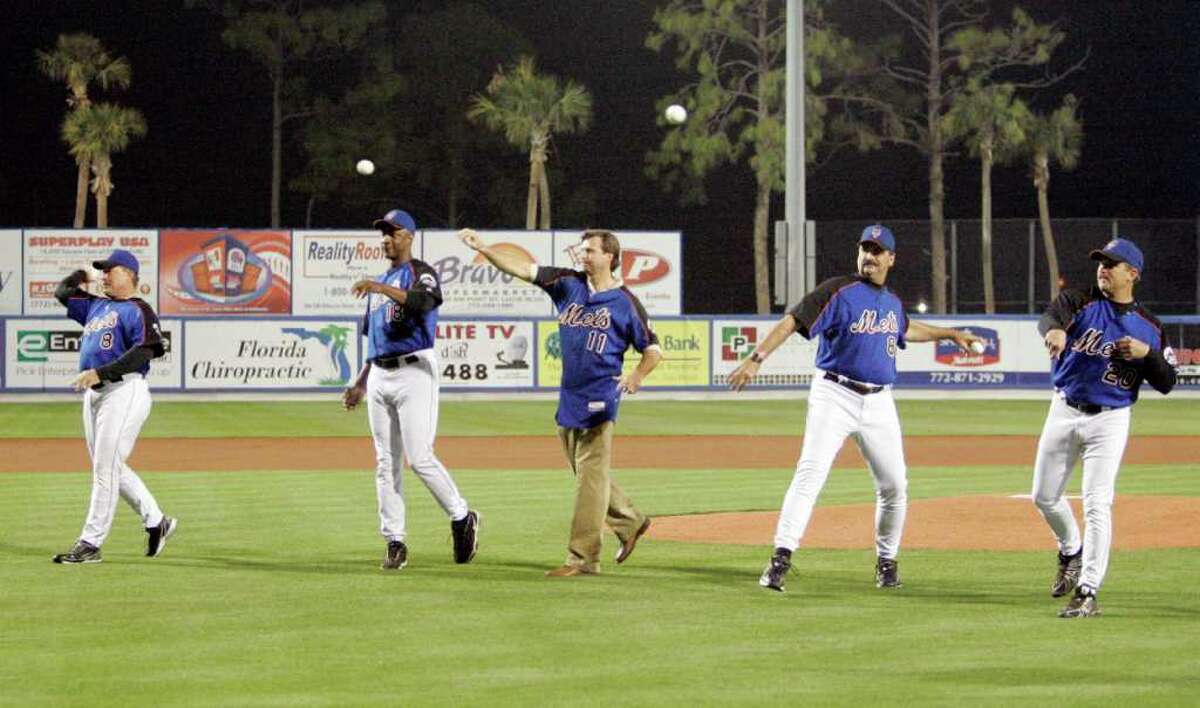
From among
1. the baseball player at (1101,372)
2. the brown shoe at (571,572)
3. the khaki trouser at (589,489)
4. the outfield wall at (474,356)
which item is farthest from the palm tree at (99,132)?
the baseball player at (1101,372)

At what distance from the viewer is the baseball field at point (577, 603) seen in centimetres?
679

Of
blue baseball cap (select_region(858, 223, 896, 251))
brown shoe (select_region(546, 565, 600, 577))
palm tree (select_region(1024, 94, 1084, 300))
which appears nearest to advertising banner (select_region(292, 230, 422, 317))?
palm tree (select_region(1024, 94, 1084, 300))

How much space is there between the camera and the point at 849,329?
9328 mm

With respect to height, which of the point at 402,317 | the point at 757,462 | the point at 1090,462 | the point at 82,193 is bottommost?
the point at 757,462

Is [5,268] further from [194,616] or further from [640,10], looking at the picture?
[194,616]

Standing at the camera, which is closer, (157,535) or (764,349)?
(764,349)

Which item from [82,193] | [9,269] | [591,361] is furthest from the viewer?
[82,193]

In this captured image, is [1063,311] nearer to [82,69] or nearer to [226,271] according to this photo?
[226,271]

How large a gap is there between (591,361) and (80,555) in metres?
3.09

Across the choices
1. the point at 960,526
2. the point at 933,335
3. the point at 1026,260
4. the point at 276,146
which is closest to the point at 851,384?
the point at 933,335

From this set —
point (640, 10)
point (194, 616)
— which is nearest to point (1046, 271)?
point (640, 10)

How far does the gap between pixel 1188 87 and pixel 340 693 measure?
175ft

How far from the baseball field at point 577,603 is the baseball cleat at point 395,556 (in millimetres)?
112

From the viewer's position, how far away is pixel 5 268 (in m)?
40.1
